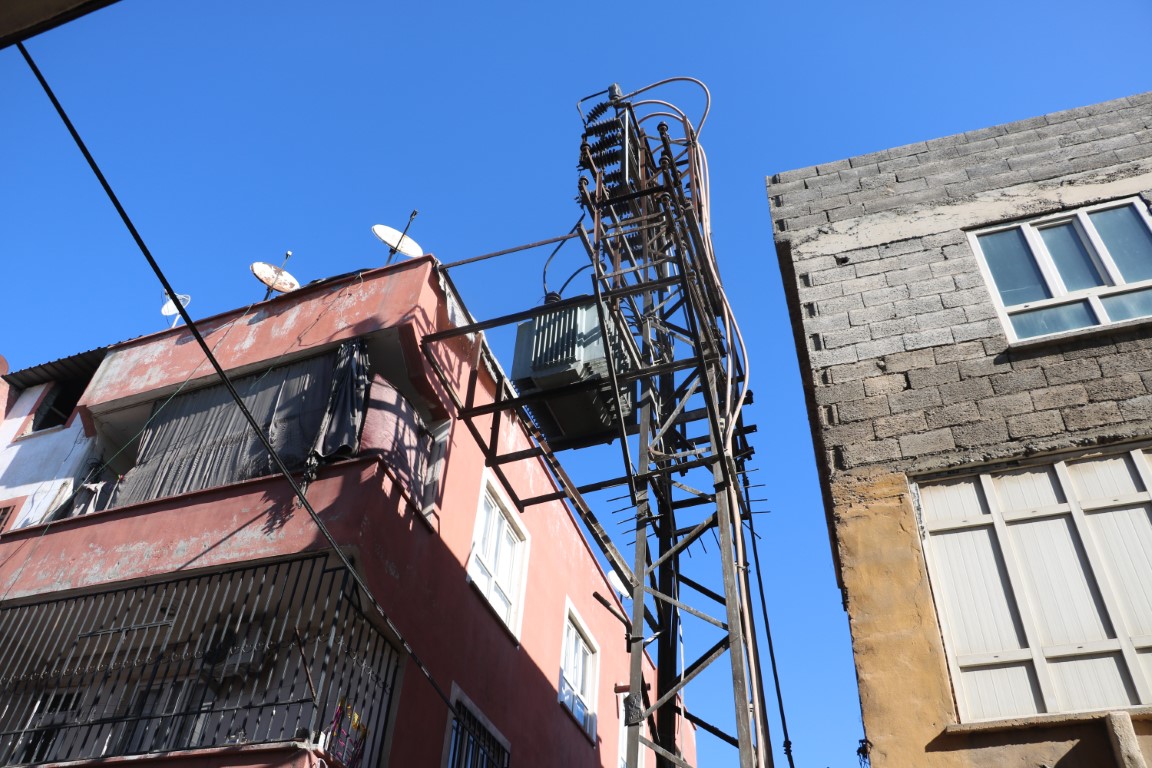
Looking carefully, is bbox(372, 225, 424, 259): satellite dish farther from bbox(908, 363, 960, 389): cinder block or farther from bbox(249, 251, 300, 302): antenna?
bbox(908, 363, 960, 389): cinder block

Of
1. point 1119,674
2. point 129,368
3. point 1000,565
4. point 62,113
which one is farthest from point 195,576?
point 1119,674

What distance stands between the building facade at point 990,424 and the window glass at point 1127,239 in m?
0.02

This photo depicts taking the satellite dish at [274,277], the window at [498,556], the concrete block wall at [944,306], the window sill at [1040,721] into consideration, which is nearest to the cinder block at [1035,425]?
the concrete block wall at [944,306]

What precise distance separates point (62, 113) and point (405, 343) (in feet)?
20.8

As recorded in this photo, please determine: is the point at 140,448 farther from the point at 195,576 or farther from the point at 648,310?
the point at 648,310

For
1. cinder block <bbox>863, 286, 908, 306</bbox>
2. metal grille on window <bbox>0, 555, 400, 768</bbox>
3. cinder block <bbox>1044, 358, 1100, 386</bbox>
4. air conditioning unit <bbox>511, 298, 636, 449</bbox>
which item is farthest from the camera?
air conditioning unit <bbox>511, 298, 636, 449</bbox>

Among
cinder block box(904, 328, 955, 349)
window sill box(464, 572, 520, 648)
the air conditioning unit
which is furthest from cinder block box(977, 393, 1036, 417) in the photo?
window sill box(464, 572, 520, 648)

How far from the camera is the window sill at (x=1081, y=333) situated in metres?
7.02

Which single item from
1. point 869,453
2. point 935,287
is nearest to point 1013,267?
point 935,287

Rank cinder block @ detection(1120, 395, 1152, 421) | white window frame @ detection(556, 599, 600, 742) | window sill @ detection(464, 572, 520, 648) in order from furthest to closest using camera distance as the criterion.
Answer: white window frame @ detection(556, 599, 600, 742) → window sill @ detection(464, 572, 520, 648) → cinder block @ detection(1120, 395, 1152, 421)

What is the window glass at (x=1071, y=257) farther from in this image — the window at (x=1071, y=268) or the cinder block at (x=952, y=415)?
the cinder block at (x=952, y=415)

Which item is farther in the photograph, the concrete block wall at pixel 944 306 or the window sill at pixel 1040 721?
the concrete block wall at pixel 944 306

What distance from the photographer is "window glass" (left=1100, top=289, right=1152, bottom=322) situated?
7.20 m

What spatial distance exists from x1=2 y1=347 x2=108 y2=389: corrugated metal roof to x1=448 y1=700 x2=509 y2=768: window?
8664 millimetres
